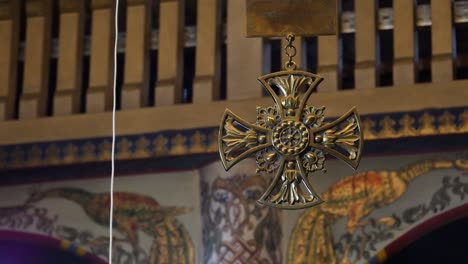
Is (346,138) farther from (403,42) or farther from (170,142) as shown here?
(170,142)

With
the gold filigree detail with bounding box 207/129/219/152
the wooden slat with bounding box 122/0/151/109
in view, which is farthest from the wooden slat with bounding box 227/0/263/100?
the wooden slat with bounding box 122/0/151/109

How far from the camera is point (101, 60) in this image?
324 inches

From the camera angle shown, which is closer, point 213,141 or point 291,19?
point 291,19

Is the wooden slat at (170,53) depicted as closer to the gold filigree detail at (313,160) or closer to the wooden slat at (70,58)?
the wooden slat at (70,58)

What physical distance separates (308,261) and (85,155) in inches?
57.7

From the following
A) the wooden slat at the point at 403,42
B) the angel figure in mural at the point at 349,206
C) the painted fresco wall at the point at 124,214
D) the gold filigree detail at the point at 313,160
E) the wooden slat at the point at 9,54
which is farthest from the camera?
the wooden slat at the point at 9,54

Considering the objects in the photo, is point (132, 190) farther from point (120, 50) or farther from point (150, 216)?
point (120, 50)

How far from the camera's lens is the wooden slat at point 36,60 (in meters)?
8.21

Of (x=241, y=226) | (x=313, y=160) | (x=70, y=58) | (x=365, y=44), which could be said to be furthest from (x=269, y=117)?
(x=70, y=58)

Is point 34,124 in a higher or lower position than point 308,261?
higher

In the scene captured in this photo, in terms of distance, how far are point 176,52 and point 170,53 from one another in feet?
0.12

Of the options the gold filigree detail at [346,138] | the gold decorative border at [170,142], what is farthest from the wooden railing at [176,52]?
the gold filigree detail at [346,138]

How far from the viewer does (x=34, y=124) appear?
→ 8117 mm

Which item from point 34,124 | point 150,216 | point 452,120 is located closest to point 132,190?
point 150,216
